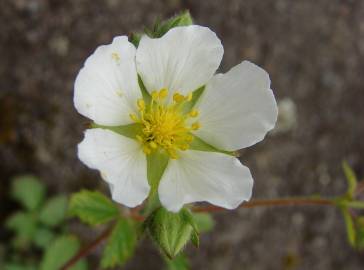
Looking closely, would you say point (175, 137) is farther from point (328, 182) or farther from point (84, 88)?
point (328, 182)

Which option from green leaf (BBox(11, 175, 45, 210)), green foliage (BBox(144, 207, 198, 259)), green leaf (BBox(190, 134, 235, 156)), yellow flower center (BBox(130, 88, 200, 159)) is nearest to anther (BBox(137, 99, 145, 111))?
yellow flower center (BBox(130, 88, 200, 159))

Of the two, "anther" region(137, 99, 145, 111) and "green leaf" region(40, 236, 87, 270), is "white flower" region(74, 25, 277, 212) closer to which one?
"anther" region(137, 99, 145, 111)

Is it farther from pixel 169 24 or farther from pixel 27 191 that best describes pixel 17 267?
pixel 169 24

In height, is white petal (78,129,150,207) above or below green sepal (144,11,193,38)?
below

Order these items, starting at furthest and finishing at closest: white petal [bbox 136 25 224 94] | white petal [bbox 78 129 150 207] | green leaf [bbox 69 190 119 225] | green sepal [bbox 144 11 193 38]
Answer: green leaf [bbox 69 190 119 225] < green sepal [bbox 144 11 193 38] < white petal [bbox 136 25 224 94] < white petal [bbox 78 129 150 207]

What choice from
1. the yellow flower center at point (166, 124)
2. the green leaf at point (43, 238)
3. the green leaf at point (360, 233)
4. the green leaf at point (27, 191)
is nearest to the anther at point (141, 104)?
the yellow flower center at point (166, 124)

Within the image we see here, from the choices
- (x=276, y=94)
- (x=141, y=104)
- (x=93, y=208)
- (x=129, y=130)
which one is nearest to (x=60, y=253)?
(x=93, y=208)

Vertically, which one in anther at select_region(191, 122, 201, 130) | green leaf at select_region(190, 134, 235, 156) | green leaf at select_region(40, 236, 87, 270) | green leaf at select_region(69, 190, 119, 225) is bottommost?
green leaf at select_region(40, 236, 87, 270)

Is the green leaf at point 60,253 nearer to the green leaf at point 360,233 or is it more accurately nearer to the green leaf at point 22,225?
the green leaf at point 22,225
